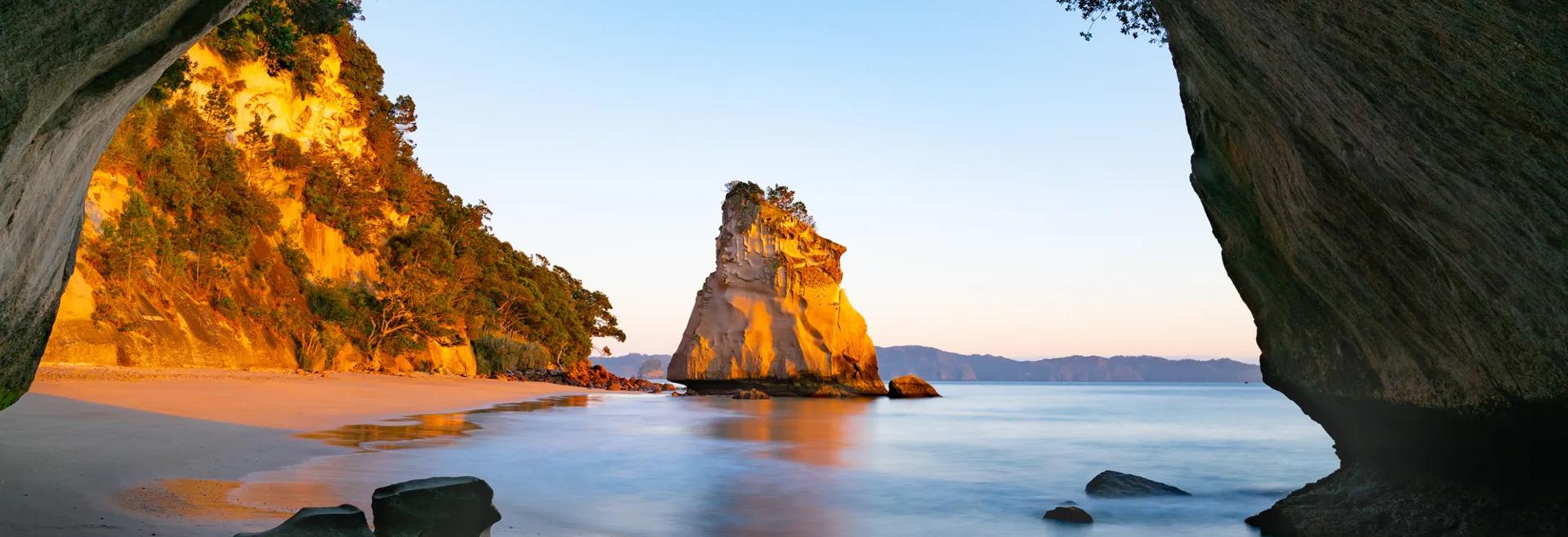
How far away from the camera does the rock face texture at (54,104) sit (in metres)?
3.18

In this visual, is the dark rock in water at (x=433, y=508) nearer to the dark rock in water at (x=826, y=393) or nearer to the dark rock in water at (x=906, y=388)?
the dark rock in water at (x=826, y=393)

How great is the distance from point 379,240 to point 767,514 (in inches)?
1264

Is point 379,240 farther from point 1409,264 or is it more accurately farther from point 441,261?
point 1409,264

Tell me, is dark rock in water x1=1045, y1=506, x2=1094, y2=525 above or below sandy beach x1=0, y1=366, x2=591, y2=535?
below

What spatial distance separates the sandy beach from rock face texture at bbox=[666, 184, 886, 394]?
26123 mm

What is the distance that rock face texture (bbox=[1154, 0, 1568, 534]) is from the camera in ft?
12.0

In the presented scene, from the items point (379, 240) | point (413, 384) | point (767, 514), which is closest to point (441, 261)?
point (379, 240)

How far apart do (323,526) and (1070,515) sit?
277 inches

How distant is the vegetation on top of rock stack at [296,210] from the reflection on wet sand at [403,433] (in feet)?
17.3

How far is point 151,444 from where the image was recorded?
911 cm

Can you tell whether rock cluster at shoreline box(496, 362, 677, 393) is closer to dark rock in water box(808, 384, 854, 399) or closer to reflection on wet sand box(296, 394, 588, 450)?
dark rock in water box(808, 384, 854, 399)

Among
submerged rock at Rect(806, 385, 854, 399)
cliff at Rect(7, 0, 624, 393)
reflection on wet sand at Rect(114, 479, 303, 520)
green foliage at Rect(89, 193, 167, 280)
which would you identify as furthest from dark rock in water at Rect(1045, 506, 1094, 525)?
submerged rock at Rect(806, 385, 854, 399)

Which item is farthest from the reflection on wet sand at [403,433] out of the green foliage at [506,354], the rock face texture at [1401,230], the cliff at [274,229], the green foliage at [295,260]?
the green foliage at [506,354]

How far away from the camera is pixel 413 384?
27.3 metres
